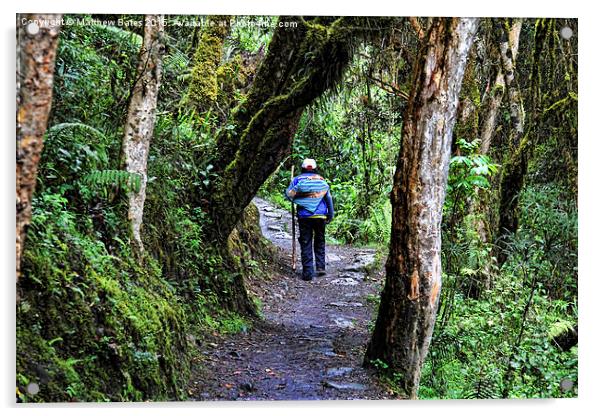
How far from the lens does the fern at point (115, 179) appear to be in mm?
5004

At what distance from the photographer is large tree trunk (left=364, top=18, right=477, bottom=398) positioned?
5020mm

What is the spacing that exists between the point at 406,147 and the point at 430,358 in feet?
5.93

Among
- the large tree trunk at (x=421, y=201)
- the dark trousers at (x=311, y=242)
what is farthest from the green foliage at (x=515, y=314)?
the dark trousers at (x=311, y=242)

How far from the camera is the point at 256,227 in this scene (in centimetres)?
696

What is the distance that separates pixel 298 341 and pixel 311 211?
1.14m

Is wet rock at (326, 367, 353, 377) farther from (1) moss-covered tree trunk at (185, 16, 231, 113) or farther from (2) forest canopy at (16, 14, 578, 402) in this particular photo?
(1) moss-covered tree trunk at (185, 16, 231, 113)

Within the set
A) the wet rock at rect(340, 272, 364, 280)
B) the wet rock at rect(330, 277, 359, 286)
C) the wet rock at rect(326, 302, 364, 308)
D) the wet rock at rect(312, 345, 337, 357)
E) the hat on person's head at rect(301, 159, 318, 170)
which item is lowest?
the wet rock at rect(312, 345, 337, 357)

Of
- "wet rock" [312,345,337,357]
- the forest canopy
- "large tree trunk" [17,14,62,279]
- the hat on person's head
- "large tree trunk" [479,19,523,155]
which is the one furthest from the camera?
"large tree trunk" [479,19,523,155]

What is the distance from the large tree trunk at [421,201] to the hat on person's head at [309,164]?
1.11m


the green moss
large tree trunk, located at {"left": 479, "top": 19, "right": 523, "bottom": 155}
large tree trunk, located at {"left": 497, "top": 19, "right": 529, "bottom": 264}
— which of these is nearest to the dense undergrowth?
the green moss

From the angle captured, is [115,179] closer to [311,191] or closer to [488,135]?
[311,191]

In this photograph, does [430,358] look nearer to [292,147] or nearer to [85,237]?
[292,147]

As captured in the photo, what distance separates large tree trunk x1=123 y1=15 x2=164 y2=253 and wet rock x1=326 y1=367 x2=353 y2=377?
176cm
